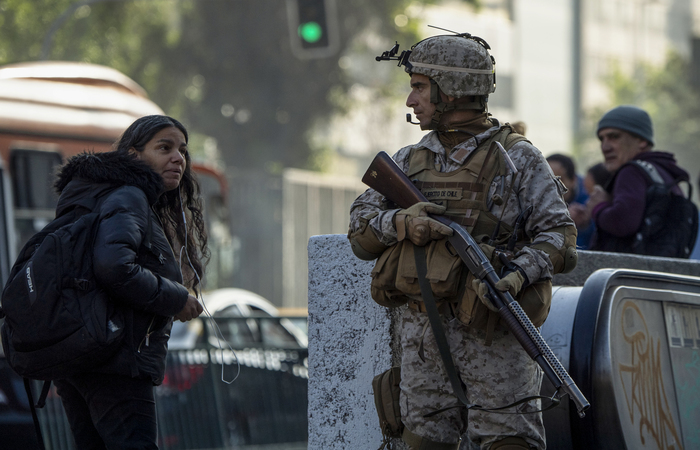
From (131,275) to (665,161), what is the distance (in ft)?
10.2

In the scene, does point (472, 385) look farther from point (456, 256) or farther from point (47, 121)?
point (47, 121)

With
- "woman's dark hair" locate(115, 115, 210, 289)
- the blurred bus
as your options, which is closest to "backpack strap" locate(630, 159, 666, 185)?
"woman's dark hair" locate(115, 115, 210, 289)

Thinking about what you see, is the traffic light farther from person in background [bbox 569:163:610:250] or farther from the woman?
the woman

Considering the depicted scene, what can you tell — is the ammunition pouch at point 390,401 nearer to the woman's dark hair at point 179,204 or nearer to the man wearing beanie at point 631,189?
the woman's dark hair at point 179,204

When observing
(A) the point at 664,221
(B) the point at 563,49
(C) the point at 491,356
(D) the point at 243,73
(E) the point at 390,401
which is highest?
(B) the point at 563,49

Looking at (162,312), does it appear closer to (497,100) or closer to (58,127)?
(58,127)

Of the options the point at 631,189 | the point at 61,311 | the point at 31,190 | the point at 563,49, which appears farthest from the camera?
the point at 563,49

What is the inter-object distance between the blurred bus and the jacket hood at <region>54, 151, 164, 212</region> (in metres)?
5.25

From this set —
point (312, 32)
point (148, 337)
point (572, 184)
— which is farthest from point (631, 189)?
point (312, 32)

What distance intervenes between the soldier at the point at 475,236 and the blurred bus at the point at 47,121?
577 cm

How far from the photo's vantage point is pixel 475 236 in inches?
121

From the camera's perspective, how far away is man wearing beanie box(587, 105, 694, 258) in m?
4.72

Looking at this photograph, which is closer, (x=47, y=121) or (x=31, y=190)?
(x=31, y=190)

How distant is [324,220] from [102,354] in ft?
66.2
